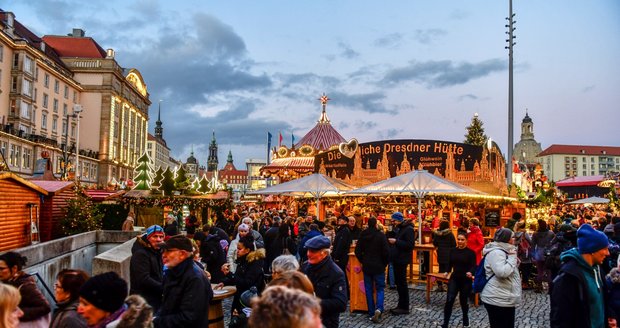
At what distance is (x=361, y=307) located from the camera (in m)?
9.74

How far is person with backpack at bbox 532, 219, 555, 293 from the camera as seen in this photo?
11820 mm

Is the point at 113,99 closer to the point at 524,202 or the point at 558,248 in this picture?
the point at 524,202

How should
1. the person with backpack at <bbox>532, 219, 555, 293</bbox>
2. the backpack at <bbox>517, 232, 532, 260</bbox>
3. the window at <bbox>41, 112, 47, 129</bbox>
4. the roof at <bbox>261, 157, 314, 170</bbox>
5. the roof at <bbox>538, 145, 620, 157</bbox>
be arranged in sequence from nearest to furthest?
the person with backpack at <bbox>532, 219, 555, 293</bbox>, the backpack at <bbox>517, 232, 532, 260</bbox>, the roof at <bbox>261, 157, 314, 170</bbox>, the window at <bbox>41, 112, 47, 129</bbox>, the roof at <bbox>538, 145, 620, 157</bbox>

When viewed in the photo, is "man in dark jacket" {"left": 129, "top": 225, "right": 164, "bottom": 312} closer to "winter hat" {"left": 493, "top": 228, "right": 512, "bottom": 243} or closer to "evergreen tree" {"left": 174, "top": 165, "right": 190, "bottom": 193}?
"winter hat" {"left": 493, "top": 228, "right": 512, "bottom": 243}

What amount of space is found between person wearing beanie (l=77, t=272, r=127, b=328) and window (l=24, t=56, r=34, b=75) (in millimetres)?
52320

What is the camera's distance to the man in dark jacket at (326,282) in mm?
4844

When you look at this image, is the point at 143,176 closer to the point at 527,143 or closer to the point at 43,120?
the point at 43,120

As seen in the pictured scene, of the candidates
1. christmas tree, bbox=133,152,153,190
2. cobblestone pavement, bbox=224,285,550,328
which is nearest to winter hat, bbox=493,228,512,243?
cobblestone pavement, bbox=224,285,550,328

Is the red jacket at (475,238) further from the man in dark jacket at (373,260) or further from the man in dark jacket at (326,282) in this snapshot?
the man in dark jacket at (326,282)

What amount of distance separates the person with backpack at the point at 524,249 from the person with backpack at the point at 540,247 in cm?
22

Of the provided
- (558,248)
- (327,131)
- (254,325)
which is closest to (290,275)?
(254,325)

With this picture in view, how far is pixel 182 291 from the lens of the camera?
441cm

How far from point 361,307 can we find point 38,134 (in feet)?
171

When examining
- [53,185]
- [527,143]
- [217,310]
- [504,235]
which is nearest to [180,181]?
[53,185]
